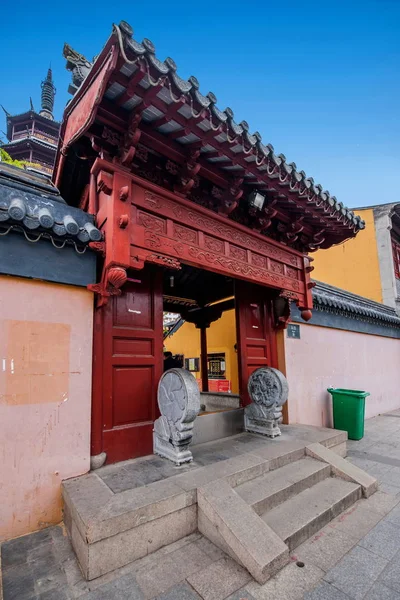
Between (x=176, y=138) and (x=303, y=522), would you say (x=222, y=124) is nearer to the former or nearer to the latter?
(x=176, y=138)

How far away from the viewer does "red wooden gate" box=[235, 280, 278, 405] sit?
5.16 m

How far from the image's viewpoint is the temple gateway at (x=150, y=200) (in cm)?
260

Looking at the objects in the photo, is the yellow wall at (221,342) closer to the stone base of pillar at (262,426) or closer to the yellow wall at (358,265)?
the stone base of pillar at (262,426)

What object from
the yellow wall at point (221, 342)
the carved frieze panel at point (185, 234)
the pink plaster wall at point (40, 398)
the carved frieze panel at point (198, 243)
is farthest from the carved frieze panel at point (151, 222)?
the yellow wall at point (221, 342)

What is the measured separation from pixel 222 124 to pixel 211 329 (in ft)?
23.0

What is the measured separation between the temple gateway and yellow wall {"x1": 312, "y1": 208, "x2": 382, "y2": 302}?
739 centimetres

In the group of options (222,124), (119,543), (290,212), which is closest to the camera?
(119,543)

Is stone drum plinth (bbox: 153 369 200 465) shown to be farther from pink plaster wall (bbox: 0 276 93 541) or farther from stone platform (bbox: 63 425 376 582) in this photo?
pink plaster wall (bbox: 0 276 93 541)

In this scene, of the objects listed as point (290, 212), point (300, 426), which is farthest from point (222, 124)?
point (300, 426)

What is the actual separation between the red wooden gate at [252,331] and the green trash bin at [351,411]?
1.71 meters

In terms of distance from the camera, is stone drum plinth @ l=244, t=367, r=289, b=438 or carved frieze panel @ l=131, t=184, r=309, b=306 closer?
carved frieze panel @ l=131, t=184, r=309, b=306

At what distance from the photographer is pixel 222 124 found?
113 inches

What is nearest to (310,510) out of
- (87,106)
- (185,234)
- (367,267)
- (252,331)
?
(252,331)

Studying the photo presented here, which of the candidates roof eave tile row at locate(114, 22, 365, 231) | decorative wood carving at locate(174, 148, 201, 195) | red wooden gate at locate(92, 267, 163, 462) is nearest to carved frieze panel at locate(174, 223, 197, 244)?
decorative wood carving at locate(174, 148, 201, 195)
